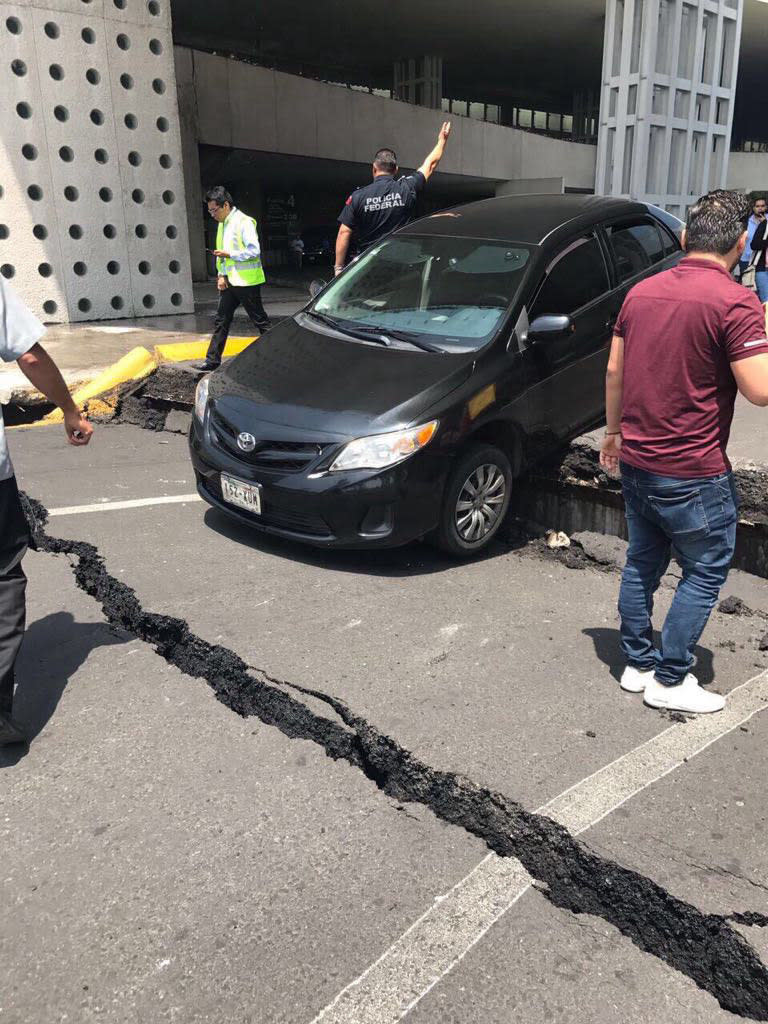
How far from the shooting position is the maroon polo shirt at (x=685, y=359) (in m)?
2.96

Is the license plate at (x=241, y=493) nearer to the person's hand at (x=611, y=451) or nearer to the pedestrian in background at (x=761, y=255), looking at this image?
the person's hand at (x=611, y=451)

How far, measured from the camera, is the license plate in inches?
183

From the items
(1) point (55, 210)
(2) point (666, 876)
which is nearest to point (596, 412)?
(2) point (666, 876)

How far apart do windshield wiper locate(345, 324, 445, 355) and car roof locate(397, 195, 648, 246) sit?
1004mm

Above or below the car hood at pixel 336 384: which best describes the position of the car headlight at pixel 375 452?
below

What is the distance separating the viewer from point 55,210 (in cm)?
1251

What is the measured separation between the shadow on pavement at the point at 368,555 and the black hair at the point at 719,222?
2.29 m

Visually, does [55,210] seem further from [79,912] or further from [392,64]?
[392,64]

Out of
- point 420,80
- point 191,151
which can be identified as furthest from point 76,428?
point 420,80

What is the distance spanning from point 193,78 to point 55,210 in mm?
9309

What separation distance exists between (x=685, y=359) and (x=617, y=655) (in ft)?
4.66

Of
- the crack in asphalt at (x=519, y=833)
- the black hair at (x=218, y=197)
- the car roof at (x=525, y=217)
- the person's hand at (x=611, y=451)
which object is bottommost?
the crack in asphalt at (x=519, y=833)

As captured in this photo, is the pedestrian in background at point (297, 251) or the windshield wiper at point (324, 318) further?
the pedestrian in background at point (297, 251)

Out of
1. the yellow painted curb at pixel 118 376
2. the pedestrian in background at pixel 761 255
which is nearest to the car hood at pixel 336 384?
the yellow painted curb at pixel 118 376
